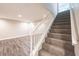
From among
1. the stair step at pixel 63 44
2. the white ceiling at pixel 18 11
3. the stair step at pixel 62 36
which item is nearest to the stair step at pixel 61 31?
the stair step at pixel 62 36

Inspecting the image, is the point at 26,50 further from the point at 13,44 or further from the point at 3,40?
the point at 3,40

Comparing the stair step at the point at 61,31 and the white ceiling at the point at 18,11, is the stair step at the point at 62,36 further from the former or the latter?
the white ceiling at the point at 18,11

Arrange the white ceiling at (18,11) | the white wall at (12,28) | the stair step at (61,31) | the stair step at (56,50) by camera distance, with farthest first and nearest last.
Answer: the stair step at (61,31) → the stair step at (56,50) → the white ceiling at (18,11) → the white wall at (12,28)

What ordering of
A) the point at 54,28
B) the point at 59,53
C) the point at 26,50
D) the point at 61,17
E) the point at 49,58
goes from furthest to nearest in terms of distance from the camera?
the point at 61,17 → the point at 54,28 → the point at 59,53 → the point at 26,50 → the point at 49,58

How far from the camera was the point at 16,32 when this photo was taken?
5.36 feet

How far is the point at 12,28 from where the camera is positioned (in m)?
1.62

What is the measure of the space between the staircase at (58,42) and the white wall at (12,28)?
0.55 meters

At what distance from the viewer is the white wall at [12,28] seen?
155cm

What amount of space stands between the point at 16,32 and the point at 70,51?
3.42 ft

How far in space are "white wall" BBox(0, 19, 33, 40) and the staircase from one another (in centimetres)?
55

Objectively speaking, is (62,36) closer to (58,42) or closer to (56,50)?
(58,42)

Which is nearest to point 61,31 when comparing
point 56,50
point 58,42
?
point 58,42

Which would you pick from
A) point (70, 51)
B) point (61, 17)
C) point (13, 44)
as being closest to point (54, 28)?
point (61, 17)

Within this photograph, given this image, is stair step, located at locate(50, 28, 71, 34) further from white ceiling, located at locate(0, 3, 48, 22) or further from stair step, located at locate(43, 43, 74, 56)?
white ceiling, located at locate(0, 3, 48, 22)
